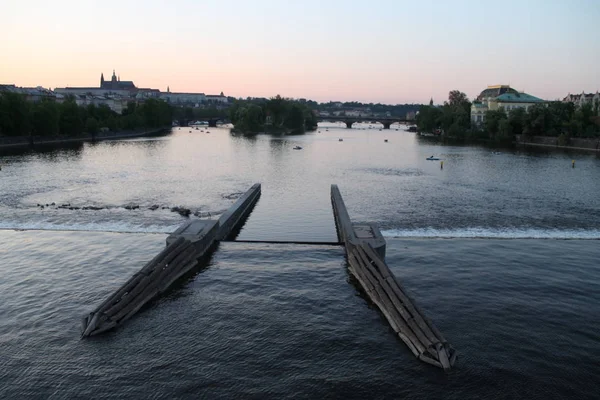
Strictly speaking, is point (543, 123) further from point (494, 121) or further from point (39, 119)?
point (39, 119)

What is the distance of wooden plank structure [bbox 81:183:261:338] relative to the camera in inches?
743

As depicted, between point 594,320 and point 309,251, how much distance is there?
49.5 feet

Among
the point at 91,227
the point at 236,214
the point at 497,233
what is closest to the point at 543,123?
the point at 497,233

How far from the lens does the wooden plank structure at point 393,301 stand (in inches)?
653

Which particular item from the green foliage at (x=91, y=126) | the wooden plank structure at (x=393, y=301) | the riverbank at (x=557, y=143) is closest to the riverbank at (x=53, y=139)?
the green foliage at (x=91, y=126)

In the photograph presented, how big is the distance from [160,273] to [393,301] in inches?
425

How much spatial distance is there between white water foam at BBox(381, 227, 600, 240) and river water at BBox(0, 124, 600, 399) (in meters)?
0.21

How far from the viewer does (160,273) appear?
904 inches

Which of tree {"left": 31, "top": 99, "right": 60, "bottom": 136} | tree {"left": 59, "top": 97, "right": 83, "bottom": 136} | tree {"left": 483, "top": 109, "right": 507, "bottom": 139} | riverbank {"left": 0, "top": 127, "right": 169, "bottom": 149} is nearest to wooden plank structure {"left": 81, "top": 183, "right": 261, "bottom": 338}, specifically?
riverbank {"left": 0, "top": 127, "right": 169, "bottom": 149}

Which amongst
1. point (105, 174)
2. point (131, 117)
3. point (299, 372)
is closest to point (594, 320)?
point (299, 372)

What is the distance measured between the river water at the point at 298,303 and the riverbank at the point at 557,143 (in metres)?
88.0

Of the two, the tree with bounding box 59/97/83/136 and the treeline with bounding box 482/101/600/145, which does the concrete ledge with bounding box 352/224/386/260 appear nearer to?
the treeline with bounding box 482/101/600/145

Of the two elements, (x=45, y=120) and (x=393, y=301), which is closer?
(x=393, y=301)

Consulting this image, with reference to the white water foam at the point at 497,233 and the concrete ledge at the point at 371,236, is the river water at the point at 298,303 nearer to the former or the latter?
the white water foam at the point at 497,233
